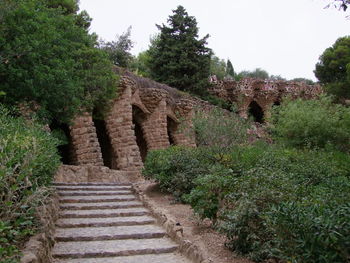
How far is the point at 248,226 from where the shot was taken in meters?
5.13

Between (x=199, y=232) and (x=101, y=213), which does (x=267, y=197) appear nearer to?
(x=199, y=232)

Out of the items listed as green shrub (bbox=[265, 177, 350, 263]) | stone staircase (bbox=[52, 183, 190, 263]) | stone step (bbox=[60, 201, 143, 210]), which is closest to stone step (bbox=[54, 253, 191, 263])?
stone staircase (bbox=[52, 183, 190, 263])

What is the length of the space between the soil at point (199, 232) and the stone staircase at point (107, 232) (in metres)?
0.35

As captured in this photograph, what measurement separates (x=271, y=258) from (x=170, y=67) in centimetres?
2390

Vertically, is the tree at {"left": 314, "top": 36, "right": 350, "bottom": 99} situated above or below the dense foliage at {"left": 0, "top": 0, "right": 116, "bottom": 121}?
above

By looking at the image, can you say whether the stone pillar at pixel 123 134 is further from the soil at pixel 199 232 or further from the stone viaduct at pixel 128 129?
the soil at pixel 199 232

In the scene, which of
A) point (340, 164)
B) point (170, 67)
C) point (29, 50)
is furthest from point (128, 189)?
point (170, 67)

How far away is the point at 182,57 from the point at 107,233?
2235 centimetres

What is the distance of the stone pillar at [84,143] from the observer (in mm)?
15812

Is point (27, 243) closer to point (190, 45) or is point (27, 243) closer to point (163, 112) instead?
point (163, 112)

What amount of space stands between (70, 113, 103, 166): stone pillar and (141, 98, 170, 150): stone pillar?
4720 mm

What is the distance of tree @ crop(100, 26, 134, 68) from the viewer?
3014 cm

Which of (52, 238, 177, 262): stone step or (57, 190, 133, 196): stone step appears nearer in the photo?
(52, 238, 177, 262): stone step

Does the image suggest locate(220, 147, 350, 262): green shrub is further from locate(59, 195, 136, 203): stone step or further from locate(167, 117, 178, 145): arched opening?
locate(167, 117, 178, 145): arched opening
